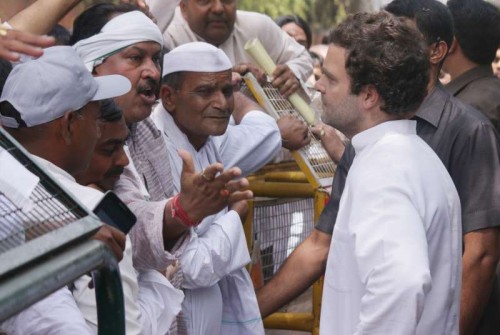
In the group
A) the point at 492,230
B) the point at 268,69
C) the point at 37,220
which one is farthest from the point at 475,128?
the point at 37,220

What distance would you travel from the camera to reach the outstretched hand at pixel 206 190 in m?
3.41

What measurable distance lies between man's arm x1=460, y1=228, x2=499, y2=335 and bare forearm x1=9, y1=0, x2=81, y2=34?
1957 millimetres

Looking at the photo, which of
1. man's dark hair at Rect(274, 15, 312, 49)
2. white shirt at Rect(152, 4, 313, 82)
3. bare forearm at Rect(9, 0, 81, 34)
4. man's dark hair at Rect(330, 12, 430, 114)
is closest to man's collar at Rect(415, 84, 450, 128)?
man's dark hair at Rect(330, 12, 430, 114)

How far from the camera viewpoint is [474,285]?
422cm

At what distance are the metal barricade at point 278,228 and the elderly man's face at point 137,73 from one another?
1.20m

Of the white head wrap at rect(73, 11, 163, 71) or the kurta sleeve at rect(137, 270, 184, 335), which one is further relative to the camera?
the white head wrap at rect(73, 11, 163, 71)

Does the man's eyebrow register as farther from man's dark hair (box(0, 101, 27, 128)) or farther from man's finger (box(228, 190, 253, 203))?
man's dark hair (box(0, 101, 27, 128))

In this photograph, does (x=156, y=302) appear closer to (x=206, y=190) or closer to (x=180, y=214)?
(x=180, y=214)

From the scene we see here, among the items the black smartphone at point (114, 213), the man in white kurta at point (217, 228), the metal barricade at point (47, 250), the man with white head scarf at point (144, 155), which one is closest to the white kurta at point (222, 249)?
the man in white kurta at point (217, 228)

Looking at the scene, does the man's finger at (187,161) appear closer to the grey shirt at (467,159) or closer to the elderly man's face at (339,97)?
the elderly man's face at (339,97)

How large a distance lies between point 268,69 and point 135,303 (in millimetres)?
2432

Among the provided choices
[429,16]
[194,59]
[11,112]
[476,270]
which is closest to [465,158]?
[476,270]

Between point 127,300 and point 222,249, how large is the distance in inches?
43.1

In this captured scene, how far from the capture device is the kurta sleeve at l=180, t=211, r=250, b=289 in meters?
4.15
